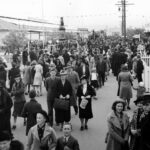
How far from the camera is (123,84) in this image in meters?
13.0

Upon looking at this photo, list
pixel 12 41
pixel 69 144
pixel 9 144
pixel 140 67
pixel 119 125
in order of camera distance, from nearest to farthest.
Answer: pixel 9 144, pixel 69 144, pixel 119 125, pixel 140 67, pixel 12 41

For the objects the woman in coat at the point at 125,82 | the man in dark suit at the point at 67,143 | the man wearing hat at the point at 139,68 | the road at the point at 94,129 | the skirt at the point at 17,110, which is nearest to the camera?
the man in dark suit at the point at 67,143

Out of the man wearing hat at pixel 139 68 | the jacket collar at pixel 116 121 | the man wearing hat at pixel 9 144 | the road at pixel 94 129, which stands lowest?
the road at pixel 94 129

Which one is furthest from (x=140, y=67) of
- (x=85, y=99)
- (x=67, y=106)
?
(x=67, y=106)

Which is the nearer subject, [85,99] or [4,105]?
[4,105]

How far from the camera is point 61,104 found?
1036 cm

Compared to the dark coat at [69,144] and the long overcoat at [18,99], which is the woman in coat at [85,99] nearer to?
the long overcoat at [18,99]

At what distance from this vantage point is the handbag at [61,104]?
33.8 feet

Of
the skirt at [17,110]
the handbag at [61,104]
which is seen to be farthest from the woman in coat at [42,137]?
the skirt at [17,110]

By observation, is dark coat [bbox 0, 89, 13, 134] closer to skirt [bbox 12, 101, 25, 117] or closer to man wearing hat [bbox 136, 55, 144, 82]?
skirt [bbox 12, 101, 25, 117]

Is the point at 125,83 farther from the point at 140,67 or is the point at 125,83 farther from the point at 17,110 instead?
the point at 140,67

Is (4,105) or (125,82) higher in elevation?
(125,82)

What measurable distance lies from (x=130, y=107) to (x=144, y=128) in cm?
749

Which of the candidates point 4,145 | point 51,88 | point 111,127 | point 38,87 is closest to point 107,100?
point 38,87
